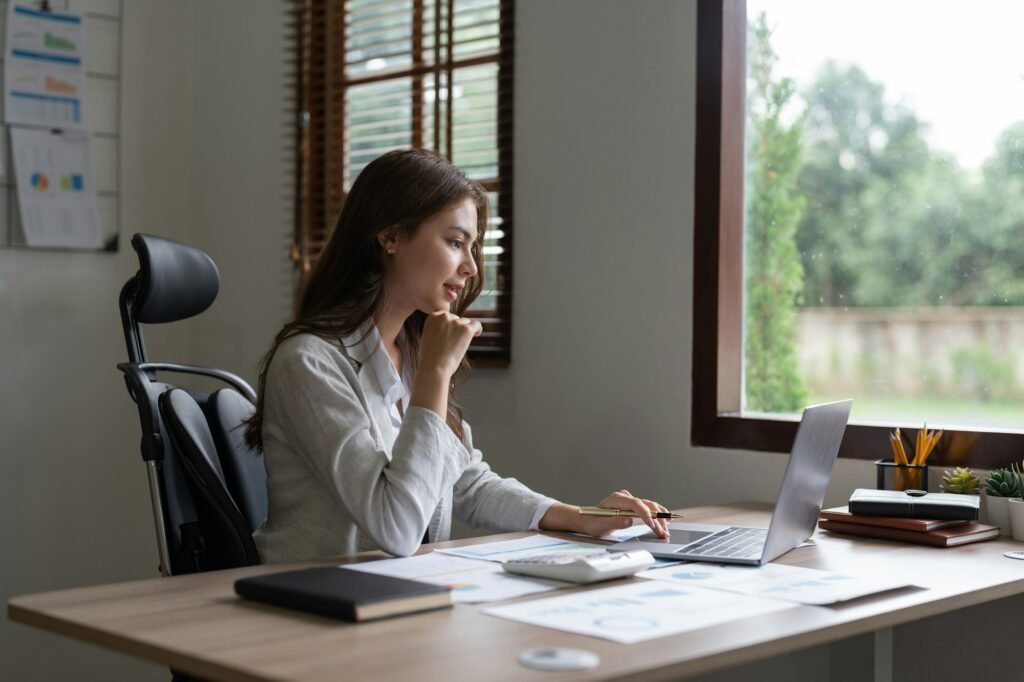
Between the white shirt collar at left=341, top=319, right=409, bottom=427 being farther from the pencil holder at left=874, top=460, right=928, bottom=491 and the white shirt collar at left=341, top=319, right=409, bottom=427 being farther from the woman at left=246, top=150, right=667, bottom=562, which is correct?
the pencil holder at left=874, top=460, right=928, bottom=491

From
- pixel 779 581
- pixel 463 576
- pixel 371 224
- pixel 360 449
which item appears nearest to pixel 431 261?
Result: pixel 371 224

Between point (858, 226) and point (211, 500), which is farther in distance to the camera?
point (858, 226)

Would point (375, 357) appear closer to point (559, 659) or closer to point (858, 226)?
point (559, 659)

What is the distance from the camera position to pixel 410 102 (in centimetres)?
315

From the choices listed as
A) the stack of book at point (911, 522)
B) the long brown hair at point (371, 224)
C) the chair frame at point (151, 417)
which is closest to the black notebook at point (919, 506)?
the stack of book at point (911, 522)

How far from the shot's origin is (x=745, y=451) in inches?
94.5

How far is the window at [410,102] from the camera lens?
9.34 ft

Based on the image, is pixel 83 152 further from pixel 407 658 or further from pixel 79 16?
pixel 407 658

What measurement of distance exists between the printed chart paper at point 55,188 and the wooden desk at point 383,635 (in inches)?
76.5

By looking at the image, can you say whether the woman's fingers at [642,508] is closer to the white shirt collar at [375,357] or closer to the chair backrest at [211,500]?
the white shirt collar at [375,357]

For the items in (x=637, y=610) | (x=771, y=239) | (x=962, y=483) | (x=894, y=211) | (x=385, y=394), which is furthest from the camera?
(x=771, y=239)

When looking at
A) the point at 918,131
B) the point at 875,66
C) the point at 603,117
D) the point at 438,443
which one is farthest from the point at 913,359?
the point at 438,443

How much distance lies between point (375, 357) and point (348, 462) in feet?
0.88

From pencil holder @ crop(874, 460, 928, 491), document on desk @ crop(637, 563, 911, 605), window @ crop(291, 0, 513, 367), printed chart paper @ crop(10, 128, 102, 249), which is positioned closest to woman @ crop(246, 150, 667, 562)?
document on desk @ crop(637, 563, 911, 605)
